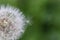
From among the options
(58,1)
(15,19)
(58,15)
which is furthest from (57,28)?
(15,19)

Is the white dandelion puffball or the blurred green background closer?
the white dandelion puffball

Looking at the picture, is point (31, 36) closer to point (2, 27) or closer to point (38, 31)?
point (38, 31)

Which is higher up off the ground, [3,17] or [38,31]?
[38,31]

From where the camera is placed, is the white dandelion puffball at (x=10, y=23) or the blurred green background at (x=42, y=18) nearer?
the white dandelion puffball at (x=10, y=23)

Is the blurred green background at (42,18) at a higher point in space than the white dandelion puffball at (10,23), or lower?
higher

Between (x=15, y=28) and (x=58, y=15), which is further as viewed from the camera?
(x=58, y=15)
